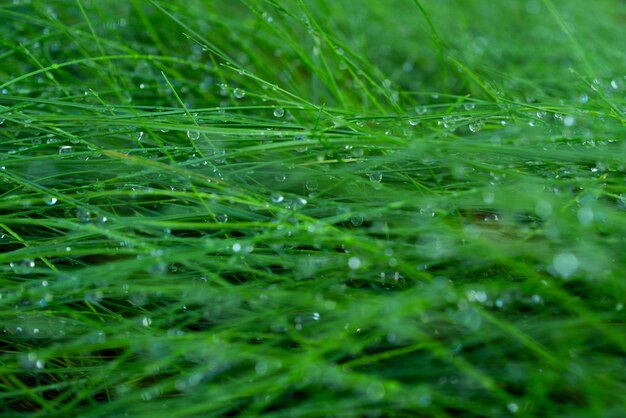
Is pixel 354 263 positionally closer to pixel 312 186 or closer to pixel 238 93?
pixel 312 186

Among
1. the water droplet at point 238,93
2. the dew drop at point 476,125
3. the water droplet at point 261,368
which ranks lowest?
the water droplet at point 261,368

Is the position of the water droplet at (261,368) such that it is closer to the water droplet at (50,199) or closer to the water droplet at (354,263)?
the water droplet at (354,263)

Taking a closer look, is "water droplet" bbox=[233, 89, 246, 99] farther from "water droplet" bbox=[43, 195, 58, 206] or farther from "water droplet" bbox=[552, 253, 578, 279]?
"water droplet" bbox=[552, 253, 578, 279]

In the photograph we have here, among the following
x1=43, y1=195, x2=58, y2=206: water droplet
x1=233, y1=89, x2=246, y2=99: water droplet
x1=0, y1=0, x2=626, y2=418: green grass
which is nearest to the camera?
x1=0, y1=0, x2=626, y2=418: green grass

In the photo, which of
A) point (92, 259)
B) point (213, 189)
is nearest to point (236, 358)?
point (213, 189)

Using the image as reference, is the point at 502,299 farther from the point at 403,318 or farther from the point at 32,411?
the point at 32,411

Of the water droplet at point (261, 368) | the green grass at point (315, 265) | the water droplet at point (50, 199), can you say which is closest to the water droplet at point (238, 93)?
the green grass at point (315, 265)

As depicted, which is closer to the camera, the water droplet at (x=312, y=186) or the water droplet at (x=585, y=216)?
the water droplet at (x=585, y=216)

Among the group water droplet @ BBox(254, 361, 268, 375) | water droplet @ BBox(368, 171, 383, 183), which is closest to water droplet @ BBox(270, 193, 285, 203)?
water droplet @ BBox(368, 171, 383, 183)
